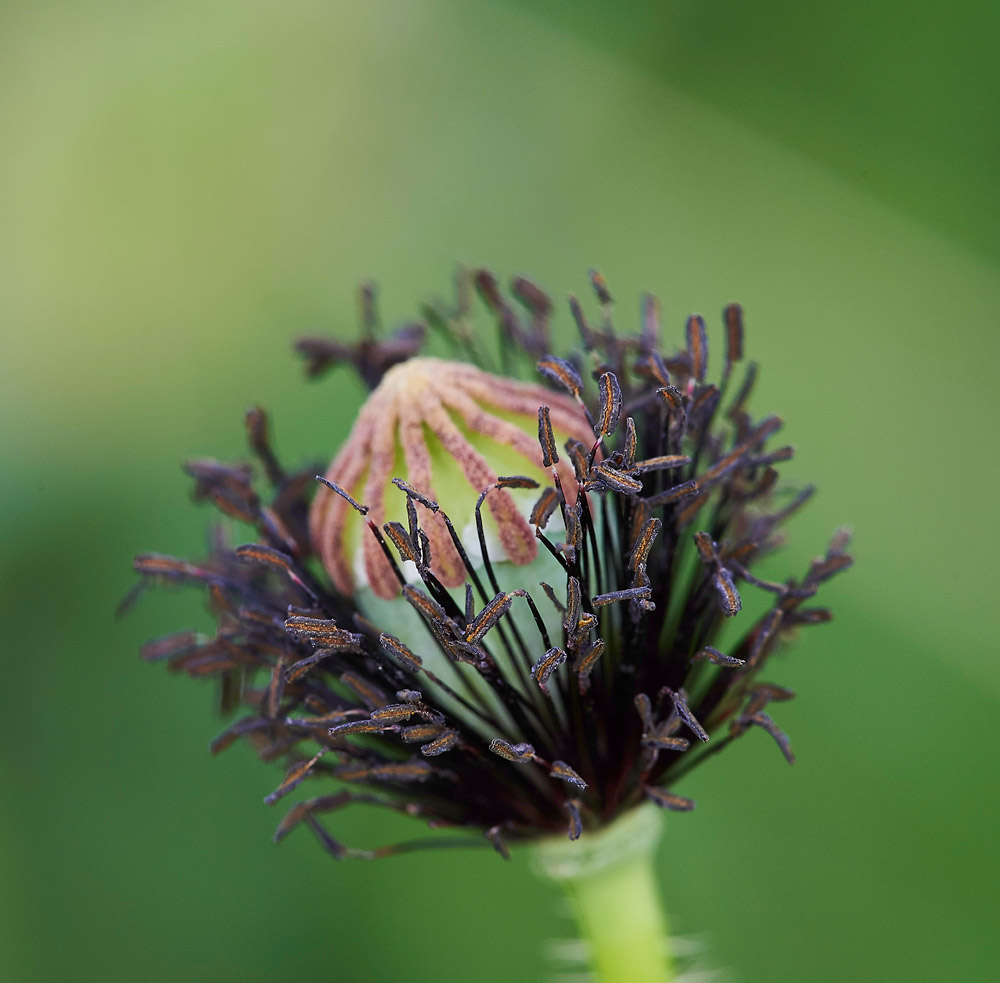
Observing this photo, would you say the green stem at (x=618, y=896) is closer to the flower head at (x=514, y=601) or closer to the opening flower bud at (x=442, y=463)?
the flower head at (x=514, y=601)

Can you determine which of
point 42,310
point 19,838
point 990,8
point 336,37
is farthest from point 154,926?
point 990,8

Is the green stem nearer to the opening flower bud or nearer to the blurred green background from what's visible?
the opening flower bud

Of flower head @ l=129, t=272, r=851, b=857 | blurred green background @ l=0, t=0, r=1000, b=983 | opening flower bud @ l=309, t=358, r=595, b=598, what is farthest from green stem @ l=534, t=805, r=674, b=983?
blurred green background @ l=0, t=0, r=1000, b=983

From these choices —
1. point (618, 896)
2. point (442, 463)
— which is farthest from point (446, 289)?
point (618, 896)

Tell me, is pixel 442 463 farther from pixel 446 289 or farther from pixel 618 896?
pixel 446 289

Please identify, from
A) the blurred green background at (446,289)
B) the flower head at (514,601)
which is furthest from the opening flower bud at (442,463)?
the blurred green background at (446,289)

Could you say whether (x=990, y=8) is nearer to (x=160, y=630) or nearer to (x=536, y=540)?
(x=536, y=540)
